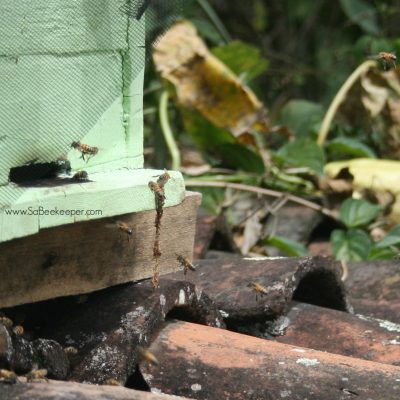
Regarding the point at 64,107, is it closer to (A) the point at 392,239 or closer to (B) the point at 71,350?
(B) the point at 71,350

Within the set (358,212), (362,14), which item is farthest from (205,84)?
(362,14)

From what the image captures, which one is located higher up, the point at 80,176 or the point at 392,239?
the point at 80,176

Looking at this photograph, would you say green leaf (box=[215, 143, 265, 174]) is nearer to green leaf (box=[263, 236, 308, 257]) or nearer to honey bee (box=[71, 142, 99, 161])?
green leaf (box=[263, 236, 308, 257])

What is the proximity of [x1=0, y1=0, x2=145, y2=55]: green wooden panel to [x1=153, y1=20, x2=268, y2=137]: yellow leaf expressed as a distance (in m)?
3.30

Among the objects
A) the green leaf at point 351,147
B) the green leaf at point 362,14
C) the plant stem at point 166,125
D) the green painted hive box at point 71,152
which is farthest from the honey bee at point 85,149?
the green leaf at point 362,14

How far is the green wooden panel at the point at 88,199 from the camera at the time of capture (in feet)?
6.95

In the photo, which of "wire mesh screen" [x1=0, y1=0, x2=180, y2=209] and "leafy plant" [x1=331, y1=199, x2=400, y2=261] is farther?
"leafy plant" [x1=331, y1=199, x2=400, y2=261]

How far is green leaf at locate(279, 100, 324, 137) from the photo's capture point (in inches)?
272

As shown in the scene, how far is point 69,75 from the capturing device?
2346 mm

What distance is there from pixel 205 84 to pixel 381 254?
1774mm

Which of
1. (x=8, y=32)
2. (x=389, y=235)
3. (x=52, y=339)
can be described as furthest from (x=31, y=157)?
(x=389, y=235)

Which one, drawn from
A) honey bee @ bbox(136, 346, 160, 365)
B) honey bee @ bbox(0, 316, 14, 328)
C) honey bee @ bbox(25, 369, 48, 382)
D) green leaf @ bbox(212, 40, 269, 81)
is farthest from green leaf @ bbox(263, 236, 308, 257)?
honey bee @ bbox(25, 369, 48, 382)

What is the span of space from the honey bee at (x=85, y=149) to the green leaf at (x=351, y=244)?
235 centimetres

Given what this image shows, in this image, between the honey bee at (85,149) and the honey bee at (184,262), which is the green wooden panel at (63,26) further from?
the honey bee at (184,262)
